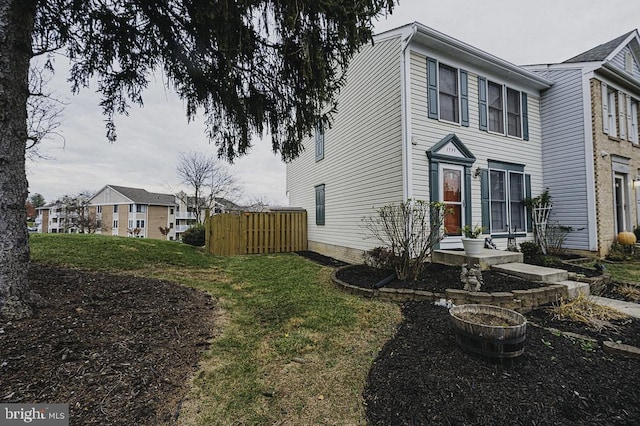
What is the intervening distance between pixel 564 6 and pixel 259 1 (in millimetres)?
10792

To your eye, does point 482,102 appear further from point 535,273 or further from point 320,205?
point 320,205

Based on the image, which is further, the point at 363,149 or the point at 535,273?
the point at 363,149

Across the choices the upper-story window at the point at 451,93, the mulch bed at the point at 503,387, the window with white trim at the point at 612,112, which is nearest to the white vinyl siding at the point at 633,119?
the window with white trim at the point at 612,112

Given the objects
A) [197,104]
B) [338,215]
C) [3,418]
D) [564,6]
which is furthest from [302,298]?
[564,6]

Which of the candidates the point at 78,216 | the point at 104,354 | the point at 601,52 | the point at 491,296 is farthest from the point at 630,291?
the point at 78,216

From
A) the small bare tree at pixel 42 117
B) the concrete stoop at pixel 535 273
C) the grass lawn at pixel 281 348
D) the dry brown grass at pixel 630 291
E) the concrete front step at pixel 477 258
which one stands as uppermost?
the small bare tree at pixel 42 117

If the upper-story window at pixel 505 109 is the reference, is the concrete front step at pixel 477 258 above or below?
below

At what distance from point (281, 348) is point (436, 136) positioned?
5901mm

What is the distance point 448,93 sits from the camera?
22.9 feet

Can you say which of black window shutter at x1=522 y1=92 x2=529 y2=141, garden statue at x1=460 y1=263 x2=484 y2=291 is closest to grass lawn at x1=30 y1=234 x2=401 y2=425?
garden statue at x1=460 y1=263 x2=484 y2=291

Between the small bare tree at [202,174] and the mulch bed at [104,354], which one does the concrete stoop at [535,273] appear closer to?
the mulch bed at [104,354]

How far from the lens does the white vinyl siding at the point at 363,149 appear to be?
6578 mm

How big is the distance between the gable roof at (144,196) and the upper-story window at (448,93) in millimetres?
40538

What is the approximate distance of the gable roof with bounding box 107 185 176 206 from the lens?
37312 mm
